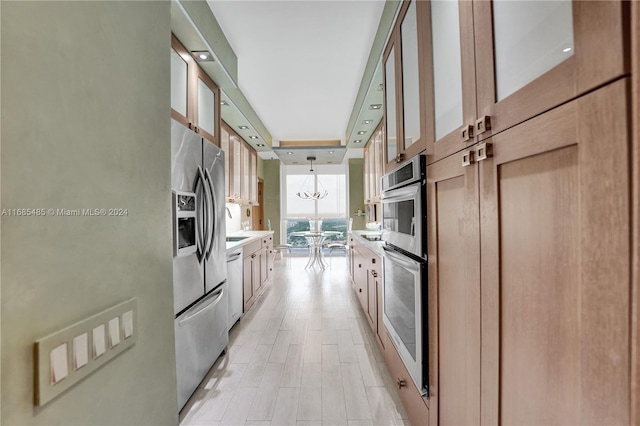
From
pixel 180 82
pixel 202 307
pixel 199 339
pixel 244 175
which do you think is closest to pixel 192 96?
pixel 180 82

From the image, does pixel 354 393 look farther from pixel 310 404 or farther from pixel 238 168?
pixel 238 168

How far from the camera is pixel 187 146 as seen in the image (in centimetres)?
193

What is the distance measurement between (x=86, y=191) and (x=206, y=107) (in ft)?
8.13

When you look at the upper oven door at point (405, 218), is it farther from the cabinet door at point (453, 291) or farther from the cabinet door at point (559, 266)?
the cabinet door at point (559, 266)

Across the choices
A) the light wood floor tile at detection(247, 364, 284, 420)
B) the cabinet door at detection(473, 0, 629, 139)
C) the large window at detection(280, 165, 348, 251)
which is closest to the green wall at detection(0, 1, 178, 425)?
the cabinet door at detection(473, 0, 629, 139)

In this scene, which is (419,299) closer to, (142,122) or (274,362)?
(142,122)

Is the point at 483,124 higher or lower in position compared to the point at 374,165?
lower

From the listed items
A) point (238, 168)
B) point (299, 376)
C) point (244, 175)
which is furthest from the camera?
point (244, 175)

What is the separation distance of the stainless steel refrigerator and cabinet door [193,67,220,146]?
0.38 meters

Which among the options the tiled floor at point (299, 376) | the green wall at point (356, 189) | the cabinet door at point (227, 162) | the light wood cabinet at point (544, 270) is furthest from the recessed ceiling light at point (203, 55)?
the green wall at point (356, 189)

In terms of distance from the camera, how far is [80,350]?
52 cm

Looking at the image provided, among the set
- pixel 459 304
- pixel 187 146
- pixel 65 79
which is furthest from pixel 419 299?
pixel 187 146

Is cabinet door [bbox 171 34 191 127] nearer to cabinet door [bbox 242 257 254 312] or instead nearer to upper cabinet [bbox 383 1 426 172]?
upper cabinet [bbox 383 1 426 172]

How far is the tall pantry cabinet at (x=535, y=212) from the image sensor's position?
48cm
